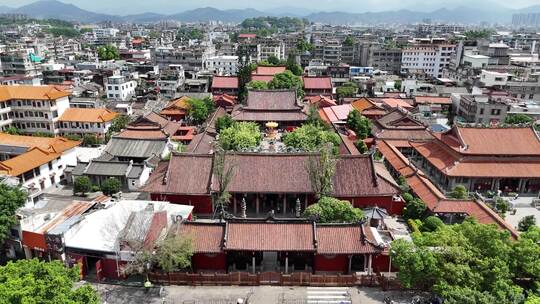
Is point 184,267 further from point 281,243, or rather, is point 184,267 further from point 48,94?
point 48,94

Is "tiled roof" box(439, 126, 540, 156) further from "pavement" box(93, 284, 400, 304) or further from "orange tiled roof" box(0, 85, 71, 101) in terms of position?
"orange tiled roof" box(0, 85, 71, 101)

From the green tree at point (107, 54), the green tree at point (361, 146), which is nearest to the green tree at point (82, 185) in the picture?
the green tree at point (361, 146)

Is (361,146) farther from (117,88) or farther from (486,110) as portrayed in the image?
(117,88)

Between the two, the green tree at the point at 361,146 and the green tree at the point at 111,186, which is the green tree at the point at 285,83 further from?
the green tree at the point at 111,186

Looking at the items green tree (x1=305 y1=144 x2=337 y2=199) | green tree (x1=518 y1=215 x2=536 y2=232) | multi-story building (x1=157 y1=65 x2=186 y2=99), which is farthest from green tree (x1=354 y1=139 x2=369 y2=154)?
multi-story building (x1=157 y1=65 x2=186 y2=99)

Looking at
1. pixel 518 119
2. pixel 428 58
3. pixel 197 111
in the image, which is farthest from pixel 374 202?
pixel 428 58

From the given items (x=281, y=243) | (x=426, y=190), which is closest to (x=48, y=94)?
(x=281, y=243)
